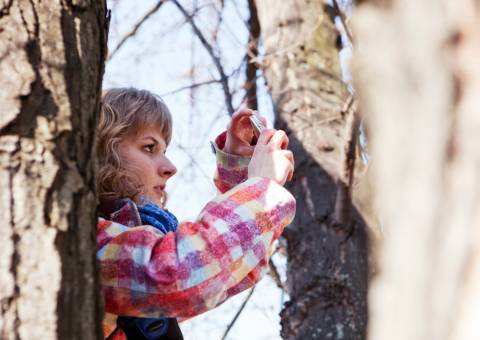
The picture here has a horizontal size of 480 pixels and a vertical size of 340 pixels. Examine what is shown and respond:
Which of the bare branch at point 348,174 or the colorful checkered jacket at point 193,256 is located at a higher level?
the bare branch at point 348,174

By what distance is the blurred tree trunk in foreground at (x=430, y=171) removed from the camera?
0.69 m

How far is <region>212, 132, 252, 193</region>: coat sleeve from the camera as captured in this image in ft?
6.50

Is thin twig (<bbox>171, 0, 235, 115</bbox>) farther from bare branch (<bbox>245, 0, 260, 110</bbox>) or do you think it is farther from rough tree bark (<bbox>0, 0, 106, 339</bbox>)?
rough tree bark (<bbox>0, 0, 106, 339</bbox>)

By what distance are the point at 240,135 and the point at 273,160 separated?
33 cm

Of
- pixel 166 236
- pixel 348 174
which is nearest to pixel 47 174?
pixel 166 236

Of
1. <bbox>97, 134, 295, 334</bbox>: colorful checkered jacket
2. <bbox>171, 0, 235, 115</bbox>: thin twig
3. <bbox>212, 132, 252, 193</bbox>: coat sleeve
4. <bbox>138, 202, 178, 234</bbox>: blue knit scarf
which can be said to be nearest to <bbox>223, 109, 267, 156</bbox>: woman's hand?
<bbox>212, 132, 252, 193</bbox>: coat sleeve

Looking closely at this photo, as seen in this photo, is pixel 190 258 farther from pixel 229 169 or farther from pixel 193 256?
pixel 229 169

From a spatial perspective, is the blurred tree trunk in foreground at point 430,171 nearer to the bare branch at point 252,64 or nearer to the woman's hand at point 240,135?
the woman's hand at point 240,135

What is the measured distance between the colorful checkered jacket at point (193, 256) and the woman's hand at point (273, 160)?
0.08m

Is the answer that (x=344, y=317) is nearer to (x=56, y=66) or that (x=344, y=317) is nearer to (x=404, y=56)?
(x=56, y=66)

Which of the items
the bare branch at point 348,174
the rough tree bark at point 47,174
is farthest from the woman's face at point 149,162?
the bare branch at point 348,174

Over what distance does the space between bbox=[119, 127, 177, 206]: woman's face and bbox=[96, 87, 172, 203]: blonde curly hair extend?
11 mm

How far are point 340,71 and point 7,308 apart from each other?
9.43 ft

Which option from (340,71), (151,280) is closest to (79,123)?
(151,280)
